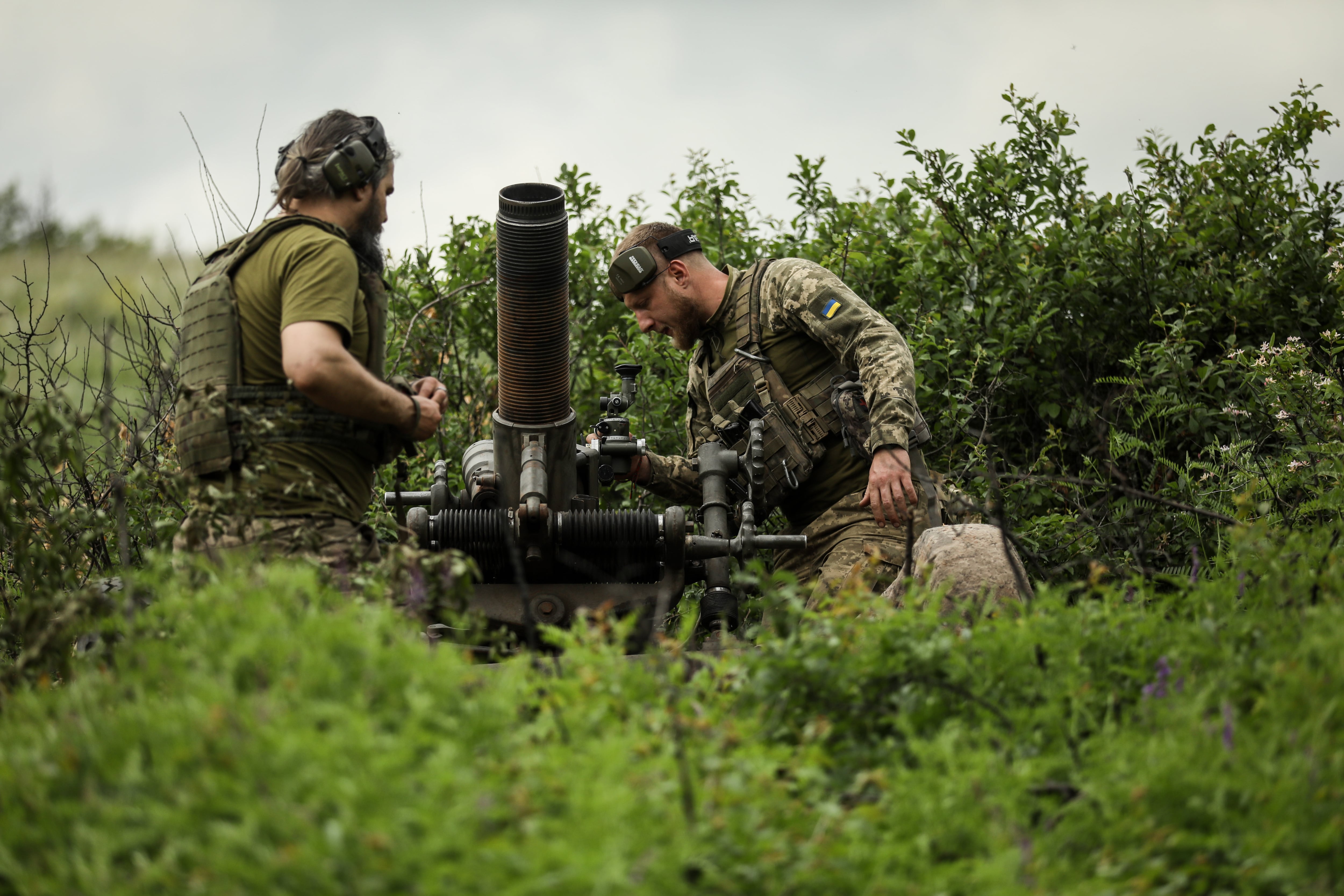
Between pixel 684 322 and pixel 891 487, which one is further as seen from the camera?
pixel 684 322

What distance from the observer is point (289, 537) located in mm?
3510

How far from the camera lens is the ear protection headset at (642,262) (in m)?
5.41

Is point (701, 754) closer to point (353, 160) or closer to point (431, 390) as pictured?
point (431, 390)

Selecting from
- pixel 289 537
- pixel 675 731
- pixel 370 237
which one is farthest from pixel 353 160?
pixel 675 731

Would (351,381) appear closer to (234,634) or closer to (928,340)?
(234,634)

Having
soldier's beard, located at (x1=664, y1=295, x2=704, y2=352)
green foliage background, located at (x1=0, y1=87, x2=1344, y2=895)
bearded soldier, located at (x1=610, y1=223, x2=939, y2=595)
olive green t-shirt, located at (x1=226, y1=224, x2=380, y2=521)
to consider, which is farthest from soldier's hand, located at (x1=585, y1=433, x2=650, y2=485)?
olive green t-shirt, located at (x1=226, y1=224, x2=380, y2=521)

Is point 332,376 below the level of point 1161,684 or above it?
above

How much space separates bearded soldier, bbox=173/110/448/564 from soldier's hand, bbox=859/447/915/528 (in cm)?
185

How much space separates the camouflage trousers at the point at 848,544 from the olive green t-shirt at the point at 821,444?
0.21ft

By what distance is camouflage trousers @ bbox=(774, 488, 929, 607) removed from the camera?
493 centimetres

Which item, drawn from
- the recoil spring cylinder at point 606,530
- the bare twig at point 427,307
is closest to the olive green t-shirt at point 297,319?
the recoil spring cylinder at point 606,530

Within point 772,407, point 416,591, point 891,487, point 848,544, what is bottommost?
point 416,591

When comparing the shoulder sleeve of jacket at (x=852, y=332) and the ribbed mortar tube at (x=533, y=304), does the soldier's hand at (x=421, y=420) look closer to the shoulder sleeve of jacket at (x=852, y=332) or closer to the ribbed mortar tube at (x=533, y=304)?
the ribbed mortar tube at (x=533, y=304)

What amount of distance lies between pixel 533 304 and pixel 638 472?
1154mm
